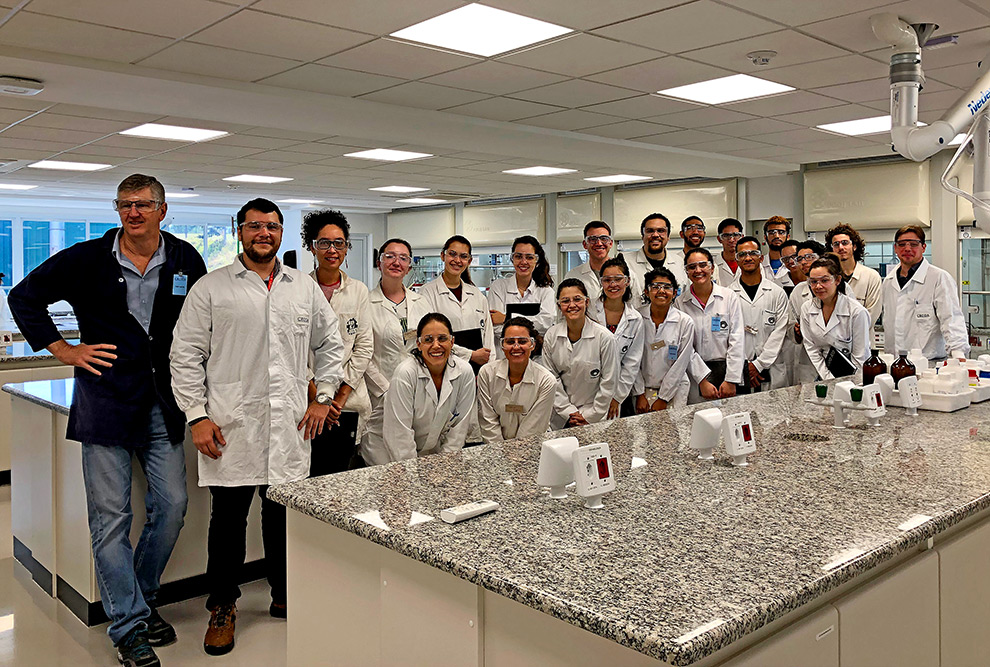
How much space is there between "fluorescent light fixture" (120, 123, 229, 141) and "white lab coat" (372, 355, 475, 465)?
3.66 m

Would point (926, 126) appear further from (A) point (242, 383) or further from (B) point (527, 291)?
(A) point (242, 383)

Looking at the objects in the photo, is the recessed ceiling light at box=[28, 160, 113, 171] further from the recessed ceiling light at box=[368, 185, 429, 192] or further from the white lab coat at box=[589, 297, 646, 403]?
the white lab coat at box=[589, 297, 646, 403]

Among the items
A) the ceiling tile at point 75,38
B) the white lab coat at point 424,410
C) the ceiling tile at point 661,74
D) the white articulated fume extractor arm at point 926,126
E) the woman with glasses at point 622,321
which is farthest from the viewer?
the ceiling tile at point 661,74

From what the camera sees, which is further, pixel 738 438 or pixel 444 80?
pixel 444 80

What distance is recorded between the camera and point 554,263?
1052cm

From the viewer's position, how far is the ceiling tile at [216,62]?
388 centimetres

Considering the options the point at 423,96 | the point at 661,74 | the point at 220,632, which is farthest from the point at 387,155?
the point at 220,632

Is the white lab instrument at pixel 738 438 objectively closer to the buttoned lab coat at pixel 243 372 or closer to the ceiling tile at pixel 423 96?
the buttoned lab coat at pixel 243 372

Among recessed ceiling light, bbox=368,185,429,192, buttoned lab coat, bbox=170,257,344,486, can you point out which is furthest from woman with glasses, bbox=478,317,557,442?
recessed ceiling light, bbox=368,185,429,192

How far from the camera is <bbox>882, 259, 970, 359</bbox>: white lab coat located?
4.59 m

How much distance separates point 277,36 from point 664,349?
7.95 ft

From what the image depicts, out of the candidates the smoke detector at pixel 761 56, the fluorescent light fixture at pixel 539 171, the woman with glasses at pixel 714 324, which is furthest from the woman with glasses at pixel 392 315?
the fluorescent light fixture at pixel 539 171

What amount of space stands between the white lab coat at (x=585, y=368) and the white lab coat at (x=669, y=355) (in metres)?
0.39

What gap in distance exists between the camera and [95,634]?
2.83 metres
